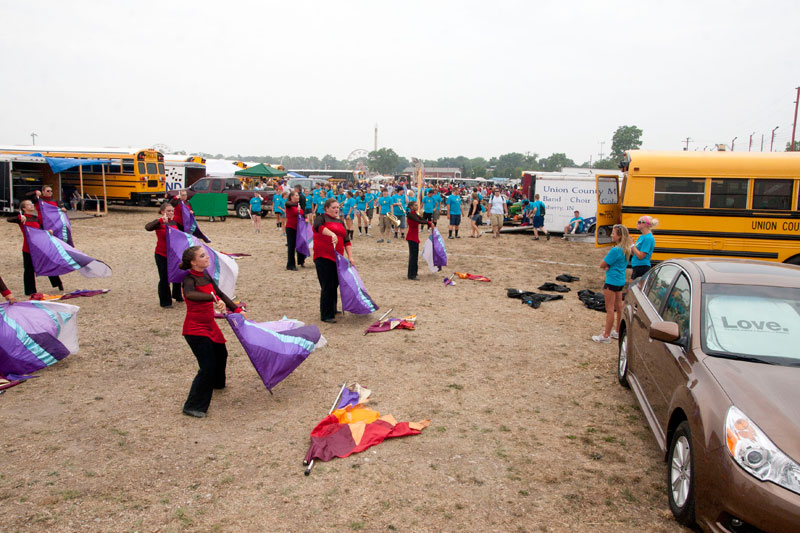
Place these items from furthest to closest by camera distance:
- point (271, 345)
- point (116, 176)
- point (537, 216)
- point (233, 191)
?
point (116, 176) < point (233, 191) < point (537, 216) < point (271, 345)

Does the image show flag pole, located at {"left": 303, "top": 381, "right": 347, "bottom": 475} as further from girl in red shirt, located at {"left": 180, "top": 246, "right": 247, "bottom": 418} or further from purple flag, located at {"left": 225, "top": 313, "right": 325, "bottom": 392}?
girl in red shirt, located at {"left": 180, "top": 246, "right": 247, "bottom": 418}

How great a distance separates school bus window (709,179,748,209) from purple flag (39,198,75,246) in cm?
1219

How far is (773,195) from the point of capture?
1072cm

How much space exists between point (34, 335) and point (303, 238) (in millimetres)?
6802

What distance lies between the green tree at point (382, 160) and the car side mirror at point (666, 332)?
499 feet

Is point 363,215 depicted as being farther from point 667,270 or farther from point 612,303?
point 667,270

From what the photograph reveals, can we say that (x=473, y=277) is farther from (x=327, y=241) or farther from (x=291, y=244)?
(x=327, y=241)

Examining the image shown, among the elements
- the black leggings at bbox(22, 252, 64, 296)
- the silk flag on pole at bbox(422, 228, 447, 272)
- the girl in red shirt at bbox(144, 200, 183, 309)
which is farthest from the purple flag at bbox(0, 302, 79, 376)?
the silk flag on pole at bbox(422, 228, 447, 272)

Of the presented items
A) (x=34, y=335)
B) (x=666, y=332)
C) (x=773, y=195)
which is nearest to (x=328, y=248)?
(x=34, y=335)

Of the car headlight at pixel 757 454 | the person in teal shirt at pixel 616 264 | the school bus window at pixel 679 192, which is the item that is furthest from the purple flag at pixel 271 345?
the school bus window at pixel 679 192

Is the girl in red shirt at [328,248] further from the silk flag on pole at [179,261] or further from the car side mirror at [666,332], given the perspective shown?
the car side mirror at [666,332]

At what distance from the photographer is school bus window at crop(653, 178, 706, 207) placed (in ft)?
36.4

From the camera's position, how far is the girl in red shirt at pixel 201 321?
4.77m

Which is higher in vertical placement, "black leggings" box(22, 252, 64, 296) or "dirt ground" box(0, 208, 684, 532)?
"black leggings" box(22, 252, 64, 296)
